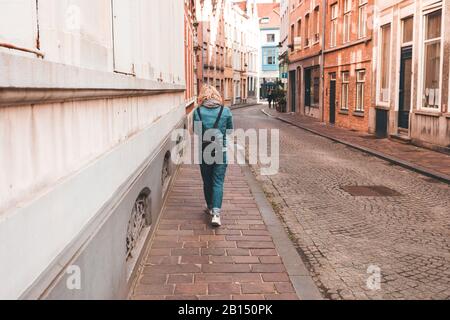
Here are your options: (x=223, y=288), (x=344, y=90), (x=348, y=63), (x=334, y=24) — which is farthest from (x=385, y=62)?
(x=223, y=288)

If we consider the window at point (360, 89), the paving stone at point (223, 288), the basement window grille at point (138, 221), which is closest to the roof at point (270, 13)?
the window at point (360, 89)

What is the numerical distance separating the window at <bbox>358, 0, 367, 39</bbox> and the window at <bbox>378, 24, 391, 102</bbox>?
167 cm

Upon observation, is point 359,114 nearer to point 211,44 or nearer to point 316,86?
point 316,86

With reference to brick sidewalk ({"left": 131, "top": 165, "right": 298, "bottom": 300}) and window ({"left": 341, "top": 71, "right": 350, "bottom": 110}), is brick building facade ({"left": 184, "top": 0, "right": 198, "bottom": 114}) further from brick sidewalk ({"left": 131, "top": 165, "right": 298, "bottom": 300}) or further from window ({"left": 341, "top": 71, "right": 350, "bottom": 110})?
brick sidewalk ({"left": 131, "top": 165, "right": 298, "bottom": 300})

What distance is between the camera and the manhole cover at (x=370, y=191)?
827 cm

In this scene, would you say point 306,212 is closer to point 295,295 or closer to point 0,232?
point 295,295

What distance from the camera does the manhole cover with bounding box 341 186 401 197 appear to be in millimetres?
8266

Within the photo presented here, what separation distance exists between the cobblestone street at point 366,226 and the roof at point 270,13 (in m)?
67.9

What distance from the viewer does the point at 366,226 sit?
633cm

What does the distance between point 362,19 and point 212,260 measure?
1718 centimetres

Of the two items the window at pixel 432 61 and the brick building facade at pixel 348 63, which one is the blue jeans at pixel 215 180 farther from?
the brick building facade at pixel 348 63

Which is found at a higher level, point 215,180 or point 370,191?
point 215,180

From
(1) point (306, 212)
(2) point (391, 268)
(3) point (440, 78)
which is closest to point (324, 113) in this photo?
(3) point (440, 78)

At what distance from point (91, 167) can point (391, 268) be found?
317cm
